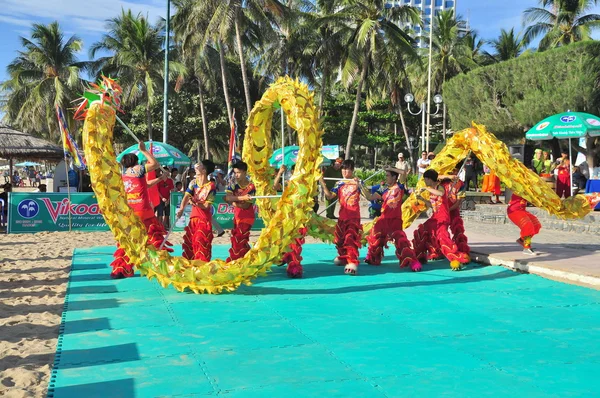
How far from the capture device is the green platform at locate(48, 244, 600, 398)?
4180mm

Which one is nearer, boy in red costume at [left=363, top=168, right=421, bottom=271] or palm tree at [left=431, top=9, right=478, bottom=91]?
boy in red costume at [left=363, top=168, right=421, bottom=271]

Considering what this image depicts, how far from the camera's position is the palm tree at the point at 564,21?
32.5 metres

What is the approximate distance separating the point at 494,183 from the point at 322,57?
14.1 m

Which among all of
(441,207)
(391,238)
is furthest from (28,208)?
(441,207)

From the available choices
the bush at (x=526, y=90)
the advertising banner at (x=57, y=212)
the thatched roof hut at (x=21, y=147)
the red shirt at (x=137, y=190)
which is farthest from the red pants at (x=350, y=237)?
the bush at (x=526, y=90)

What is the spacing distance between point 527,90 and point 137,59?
69.0 ft

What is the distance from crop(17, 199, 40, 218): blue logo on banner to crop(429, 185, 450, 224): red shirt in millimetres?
9302

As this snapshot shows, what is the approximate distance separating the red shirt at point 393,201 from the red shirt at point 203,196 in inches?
98.2

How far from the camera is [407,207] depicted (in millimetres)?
9875

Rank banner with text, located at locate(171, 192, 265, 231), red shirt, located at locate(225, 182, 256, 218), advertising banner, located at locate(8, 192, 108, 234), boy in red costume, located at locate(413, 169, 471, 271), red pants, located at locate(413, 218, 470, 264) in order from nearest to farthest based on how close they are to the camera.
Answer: red shirt, located at locate(225, 182, 256, 218) < boy in red costume, located at locate(413, 169, 471, 271) < red pants, located at locate(413, 218, 470, 264) < advertising banner, located at locate(8, 192, 108, 234) < banner with text, located at locate(171, 192, 265, 231)

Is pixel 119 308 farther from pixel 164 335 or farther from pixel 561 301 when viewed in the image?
pixel 561 301

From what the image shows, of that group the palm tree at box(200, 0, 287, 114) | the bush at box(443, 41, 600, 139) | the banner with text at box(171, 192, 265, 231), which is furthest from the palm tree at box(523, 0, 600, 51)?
the banner with text at box(171, 192, 265, 231)

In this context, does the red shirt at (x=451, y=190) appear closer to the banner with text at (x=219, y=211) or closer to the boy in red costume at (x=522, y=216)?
the boy in red costume at (x=522, y=216)

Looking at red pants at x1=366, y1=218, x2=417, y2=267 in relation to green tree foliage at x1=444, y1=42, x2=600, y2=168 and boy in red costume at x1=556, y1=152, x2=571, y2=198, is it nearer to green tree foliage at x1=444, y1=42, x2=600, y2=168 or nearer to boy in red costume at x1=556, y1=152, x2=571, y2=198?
boy in red costume at x1=556, y1=152, x2=571, y2=198
